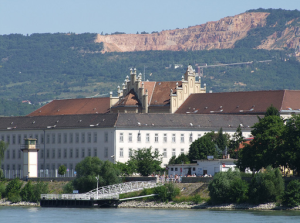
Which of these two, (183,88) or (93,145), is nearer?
(93,145)

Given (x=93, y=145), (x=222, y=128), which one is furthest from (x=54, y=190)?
(x=222, y=128)

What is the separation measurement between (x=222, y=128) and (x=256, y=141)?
35395mm

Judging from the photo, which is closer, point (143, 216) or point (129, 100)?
point (143, 216)

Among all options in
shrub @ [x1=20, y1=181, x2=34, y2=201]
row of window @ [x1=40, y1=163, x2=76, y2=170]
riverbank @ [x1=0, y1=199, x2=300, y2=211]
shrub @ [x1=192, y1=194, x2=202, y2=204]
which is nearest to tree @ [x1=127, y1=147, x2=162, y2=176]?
row of window @ [x1=40, y1=163, x2=76, y2=170]

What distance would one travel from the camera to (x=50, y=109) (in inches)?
6988

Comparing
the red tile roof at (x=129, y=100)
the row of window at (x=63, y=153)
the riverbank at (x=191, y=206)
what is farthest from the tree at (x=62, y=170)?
the red tile roof at (x=129, y=100)

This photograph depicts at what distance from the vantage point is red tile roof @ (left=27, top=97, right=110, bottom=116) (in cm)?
16640

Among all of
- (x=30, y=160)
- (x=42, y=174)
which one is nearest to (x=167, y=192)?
(x=30, y=160)

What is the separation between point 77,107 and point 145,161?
59.9 m

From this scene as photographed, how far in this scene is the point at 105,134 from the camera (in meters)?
124

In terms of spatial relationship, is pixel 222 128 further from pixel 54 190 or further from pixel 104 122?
pixel 54 190

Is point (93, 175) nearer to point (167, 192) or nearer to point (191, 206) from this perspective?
point (167, 192)

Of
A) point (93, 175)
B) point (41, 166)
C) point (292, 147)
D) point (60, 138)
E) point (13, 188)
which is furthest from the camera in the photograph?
point (41, 166)

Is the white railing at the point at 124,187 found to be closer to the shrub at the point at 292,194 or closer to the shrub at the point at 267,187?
the shrub at the point at 267,187
